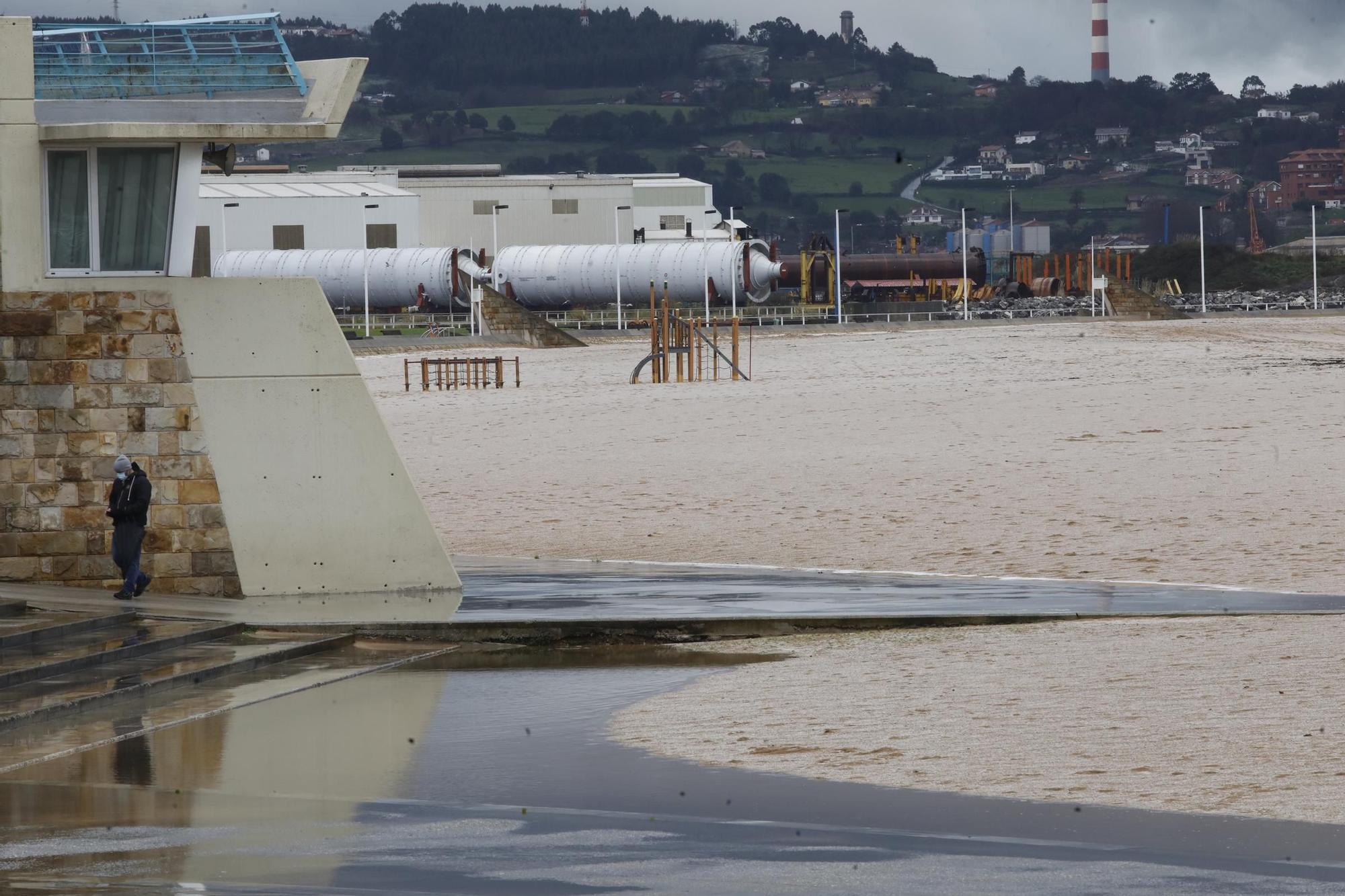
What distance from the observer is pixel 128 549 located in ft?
48.7

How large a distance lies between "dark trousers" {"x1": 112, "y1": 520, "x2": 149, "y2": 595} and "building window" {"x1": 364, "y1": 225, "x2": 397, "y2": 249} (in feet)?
250

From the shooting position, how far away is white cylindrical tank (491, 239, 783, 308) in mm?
75875

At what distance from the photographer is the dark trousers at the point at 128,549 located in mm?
14836

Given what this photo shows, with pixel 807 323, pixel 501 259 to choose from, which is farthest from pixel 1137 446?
pixel 501 259

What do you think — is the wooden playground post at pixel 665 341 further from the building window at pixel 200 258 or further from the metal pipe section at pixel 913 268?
the metal pipe section at pixel 913 268

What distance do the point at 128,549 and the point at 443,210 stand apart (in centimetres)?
8589

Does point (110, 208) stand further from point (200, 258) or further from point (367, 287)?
point (367, 287)

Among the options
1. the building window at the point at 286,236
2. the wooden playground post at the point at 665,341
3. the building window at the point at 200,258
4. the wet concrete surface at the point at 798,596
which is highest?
the building window at the point at 286,236

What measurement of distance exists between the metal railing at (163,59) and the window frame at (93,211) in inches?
21.7

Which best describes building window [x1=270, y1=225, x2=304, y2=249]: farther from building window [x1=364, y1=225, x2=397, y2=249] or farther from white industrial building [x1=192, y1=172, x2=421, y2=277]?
building window [x1=364, y1=225, x2=397, y2=249]

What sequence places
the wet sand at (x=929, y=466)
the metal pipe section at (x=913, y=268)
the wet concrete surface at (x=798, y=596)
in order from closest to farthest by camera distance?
the wet concrete surface at (x=798, y=596)
the wet sand at (x=929, y=466)
the metal pipe section at (x=913, y=268)

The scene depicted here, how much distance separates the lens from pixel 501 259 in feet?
257

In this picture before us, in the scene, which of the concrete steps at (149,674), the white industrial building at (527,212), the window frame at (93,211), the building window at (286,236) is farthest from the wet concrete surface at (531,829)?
the white industrial building at (527,212)

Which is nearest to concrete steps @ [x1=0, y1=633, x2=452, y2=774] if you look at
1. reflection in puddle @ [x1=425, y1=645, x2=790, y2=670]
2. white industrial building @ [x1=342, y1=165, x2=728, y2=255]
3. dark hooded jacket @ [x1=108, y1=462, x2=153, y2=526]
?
reflection in puddle @ [x1=425, y1=645, x2=790, y2=670]
